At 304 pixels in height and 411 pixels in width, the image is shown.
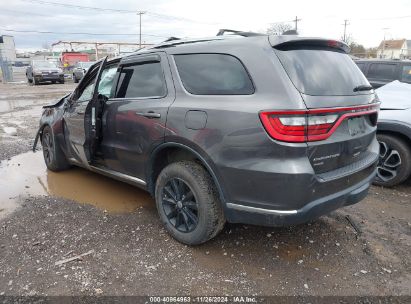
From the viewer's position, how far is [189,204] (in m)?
3.19

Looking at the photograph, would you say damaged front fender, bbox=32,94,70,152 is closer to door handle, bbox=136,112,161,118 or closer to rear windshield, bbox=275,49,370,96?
door handle, bbox=136,112,161,118

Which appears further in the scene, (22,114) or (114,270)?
(22,114)

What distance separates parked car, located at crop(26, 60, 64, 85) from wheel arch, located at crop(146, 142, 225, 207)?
2470 cm

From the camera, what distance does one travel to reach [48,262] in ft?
10.1

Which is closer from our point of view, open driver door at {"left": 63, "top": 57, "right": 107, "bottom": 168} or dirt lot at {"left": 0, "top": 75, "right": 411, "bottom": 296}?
dirt lot at {"left": 0, "top": 75, "right": 411, "bottom": 296}

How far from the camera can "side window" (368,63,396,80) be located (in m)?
7.45

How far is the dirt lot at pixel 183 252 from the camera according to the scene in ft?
9.07

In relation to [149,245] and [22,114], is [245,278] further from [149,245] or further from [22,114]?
[22,114]

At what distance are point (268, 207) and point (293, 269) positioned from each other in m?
0.75

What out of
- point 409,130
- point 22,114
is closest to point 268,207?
point 409,130

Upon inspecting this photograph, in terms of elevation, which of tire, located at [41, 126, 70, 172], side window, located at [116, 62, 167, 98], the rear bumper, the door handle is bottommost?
tire, located at [41, 126, 70, 172]

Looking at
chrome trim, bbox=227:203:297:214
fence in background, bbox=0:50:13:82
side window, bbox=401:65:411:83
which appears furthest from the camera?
fence in background, bbox=0:50:13:82

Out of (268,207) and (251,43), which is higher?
(251,43)

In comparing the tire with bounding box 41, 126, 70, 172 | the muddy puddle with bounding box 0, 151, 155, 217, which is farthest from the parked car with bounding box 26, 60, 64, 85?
the tire with bounding box 41, 126, 70, 172
